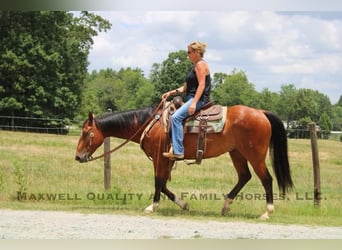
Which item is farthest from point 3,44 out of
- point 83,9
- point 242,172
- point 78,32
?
point 242,172

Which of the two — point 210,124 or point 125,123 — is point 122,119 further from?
point 210,124

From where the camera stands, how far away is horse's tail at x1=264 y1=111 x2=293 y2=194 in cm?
623

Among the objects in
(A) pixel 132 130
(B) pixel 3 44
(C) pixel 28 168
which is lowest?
(C) pixel 28 168

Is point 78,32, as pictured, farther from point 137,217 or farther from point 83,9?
point 137,217

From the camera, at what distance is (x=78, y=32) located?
7.99 meters

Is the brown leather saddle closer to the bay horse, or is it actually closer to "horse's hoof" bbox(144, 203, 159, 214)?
the bay horse

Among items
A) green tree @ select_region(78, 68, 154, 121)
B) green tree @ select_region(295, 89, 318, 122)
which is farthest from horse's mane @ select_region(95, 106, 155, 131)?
green tree @ select_region(295, 89, 318, 122)

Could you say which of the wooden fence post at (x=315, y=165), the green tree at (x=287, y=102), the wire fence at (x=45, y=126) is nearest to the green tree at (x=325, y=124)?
the wire fence at (x=45, y=126)

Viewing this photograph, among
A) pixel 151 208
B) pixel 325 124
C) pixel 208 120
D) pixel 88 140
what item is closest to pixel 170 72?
pixel 208 120

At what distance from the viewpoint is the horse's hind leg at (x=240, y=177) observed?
20.9ft

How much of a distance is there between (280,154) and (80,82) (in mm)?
3433

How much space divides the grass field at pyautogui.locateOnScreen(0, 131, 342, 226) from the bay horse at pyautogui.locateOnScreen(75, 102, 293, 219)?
36cm

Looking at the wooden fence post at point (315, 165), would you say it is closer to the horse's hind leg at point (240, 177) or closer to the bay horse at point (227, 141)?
the bay horse at point (227, 141)
